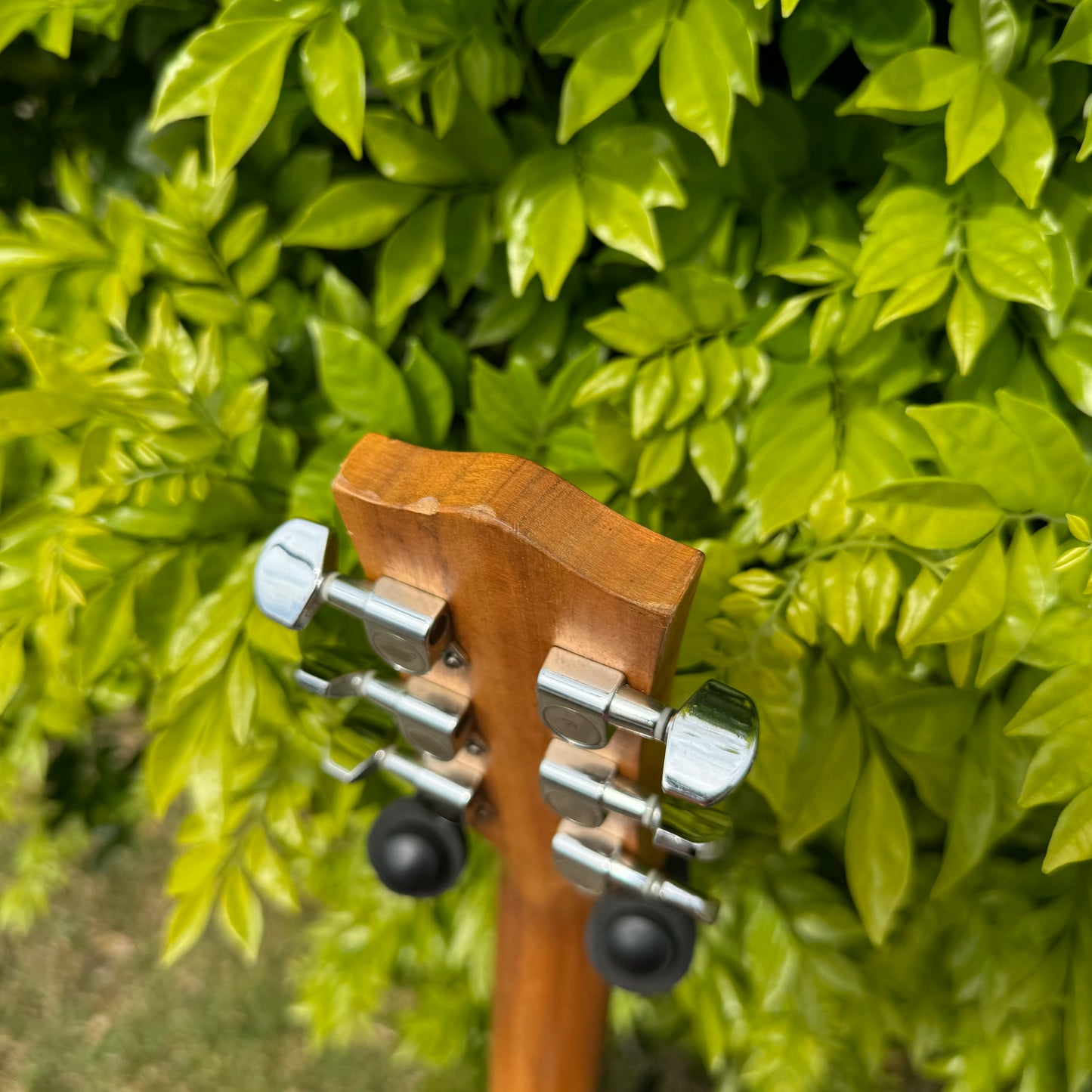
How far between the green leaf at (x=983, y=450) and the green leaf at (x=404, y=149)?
35cm

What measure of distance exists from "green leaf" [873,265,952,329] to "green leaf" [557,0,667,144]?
180 mm

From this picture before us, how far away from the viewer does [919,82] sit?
1.50ft

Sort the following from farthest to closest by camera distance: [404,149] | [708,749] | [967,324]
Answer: [404,149]
[967,324]
[708,749]

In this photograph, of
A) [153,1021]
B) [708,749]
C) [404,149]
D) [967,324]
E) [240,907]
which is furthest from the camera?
[153,1021]

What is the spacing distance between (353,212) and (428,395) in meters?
0.13

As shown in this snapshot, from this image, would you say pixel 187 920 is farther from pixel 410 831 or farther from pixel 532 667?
pixel 532 667

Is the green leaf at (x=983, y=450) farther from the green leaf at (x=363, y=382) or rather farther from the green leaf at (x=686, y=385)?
the green leaf at (x=363, y=382)

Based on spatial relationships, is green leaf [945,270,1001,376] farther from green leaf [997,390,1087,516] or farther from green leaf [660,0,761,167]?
green leaf [660,0,761,167]

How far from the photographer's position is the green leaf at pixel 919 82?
455mm

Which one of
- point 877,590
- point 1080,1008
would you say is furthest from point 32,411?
point 1080,1008

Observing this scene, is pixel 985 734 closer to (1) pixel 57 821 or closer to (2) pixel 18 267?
(2) pixel 18 267

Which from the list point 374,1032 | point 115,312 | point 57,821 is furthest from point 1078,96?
point 374,1032

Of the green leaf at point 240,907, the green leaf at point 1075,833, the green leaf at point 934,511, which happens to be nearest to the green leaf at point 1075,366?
the green leaf at point 934,511

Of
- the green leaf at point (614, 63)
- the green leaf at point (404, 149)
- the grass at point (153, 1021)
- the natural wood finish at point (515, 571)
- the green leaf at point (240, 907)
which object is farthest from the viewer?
the grass at point (153, 1021)
